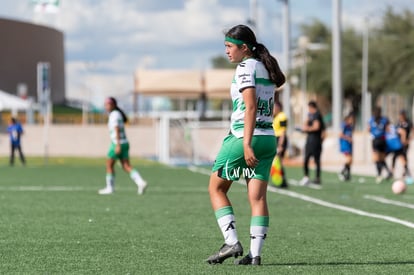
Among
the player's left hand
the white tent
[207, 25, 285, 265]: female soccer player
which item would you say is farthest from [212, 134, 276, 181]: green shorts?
the white tent

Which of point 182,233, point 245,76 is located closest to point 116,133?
point 182,233

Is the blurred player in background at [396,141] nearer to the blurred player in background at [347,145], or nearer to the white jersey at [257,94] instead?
the blurred player in background at [347,145]

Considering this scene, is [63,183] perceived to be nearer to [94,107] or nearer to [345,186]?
[345,186]

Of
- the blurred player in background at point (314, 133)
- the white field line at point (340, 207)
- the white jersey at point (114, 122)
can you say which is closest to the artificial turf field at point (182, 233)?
the white field line at point (340, 207)

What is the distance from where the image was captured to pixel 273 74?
8.52m

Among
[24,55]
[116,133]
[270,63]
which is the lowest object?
[116,133]

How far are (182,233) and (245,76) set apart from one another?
3582 millimetres

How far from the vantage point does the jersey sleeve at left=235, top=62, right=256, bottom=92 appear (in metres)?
8.40

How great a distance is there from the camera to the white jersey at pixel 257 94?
27.7 feet

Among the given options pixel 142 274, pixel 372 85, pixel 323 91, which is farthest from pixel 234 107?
pixel 323 91

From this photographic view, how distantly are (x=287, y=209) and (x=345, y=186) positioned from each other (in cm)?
761

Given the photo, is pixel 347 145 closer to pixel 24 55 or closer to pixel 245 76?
pixel 245 76

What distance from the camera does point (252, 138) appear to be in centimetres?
847

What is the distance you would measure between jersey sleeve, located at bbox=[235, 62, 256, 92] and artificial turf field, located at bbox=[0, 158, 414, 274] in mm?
1456
